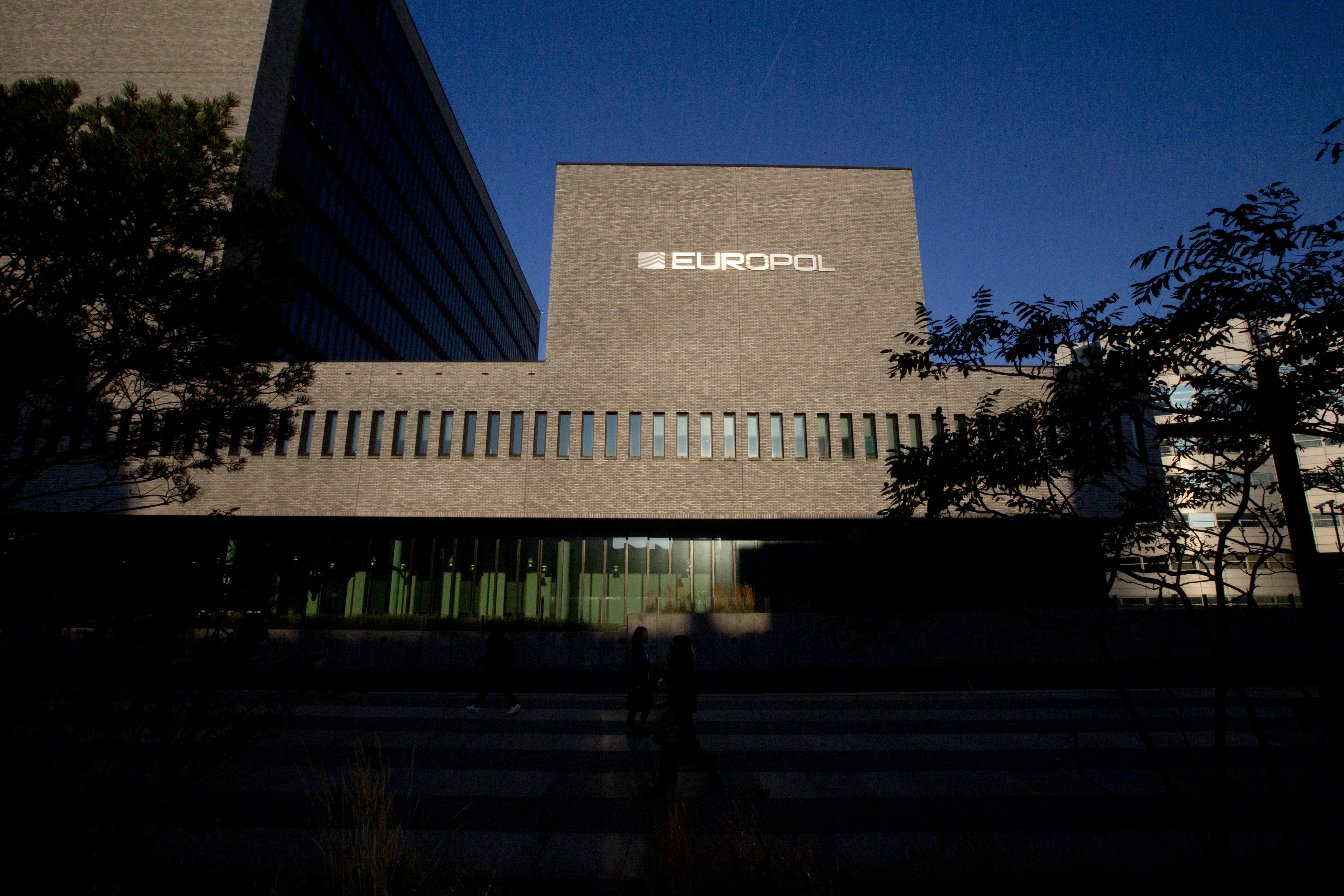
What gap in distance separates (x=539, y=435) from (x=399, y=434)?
5.71 m

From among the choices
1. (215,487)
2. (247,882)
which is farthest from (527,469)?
(247,882)

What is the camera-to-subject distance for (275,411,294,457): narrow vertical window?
857cm

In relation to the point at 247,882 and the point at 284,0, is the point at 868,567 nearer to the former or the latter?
the point at 247,882

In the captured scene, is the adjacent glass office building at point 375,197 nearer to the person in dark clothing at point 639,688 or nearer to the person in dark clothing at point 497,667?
the person in dark clothing at point 497,667

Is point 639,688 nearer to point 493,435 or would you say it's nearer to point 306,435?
point 493,435

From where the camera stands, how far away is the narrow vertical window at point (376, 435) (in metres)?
26.7

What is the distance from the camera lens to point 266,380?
9.03 metres

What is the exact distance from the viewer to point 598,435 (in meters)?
26.7

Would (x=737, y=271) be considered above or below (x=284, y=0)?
below

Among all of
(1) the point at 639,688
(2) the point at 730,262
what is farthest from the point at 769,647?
(2) the point at 730,262

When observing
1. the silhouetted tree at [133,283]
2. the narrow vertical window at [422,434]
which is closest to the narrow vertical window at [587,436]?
the narrow vertical window at [422,434]

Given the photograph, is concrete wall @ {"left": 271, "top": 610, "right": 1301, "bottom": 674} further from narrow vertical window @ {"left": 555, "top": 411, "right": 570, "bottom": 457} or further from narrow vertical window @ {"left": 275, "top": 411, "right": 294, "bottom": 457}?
narrow vertical window @ {"left": 275, "top": 411, "right": 294, "bottom": 457}

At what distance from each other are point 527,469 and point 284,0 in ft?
94.9

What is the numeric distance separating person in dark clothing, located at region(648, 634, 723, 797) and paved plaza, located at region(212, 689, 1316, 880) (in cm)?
23
